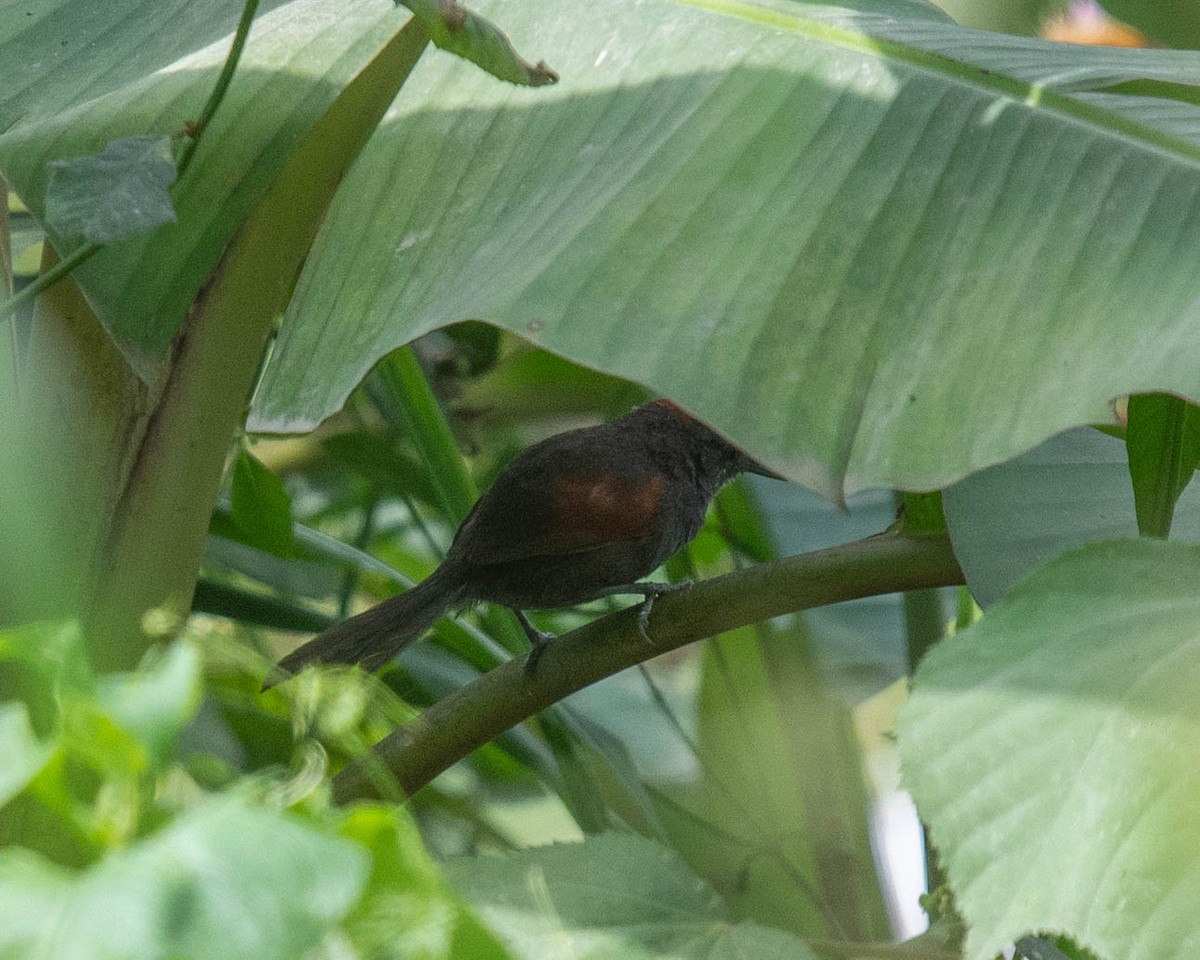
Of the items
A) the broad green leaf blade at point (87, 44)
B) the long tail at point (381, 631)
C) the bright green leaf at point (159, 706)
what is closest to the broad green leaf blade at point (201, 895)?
the bright green leaf at point (159, 706)

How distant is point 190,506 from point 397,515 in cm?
143

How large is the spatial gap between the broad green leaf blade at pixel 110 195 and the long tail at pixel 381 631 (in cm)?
49

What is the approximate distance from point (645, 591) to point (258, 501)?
433 millimetres

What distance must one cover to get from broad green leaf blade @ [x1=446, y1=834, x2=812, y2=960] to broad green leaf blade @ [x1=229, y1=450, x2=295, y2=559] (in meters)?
0.69

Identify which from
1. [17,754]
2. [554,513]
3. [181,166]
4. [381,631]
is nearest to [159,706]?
[17,754]

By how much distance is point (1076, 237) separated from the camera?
0.84 metres

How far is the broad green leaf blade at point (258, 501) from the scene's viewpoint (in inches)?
50.0

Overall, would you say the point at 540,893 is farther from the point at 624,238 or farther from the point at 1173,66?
the point at 1173,66

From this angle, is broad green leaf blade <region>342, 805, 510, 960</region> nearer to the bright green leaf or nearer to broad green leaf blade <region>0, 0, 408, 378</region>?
the bright green leaf

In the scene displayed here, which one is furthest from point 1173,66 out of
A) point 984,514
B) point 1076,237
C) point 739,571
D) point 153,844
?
point 153,844

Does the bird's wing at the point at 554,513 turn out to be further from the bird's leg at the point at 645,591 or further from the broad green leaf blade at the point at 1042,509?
the broad green leaf blade at the point at 1042,509

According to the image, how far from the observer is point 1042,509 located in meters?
0.98

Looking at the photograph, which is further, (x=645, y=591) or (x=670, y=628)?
(x=645, y=591)

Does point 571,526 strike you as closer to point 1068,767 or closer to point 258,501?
point 258,501
